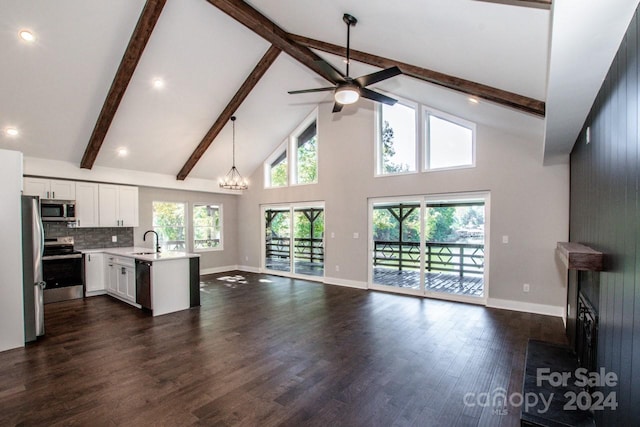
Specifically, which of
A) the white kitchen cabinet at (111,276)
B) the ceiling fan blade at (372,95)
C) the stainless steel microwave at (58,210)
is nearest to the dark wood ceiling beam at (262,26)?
the ceiling fan blade at (372,95)

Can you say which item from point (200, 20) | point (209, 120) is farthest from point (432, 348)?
point (209, 120)

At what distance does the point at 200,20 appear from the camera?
445cm

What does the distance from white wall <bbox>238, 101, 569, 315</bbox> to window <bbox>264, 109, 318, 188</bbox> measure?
2.99 feet

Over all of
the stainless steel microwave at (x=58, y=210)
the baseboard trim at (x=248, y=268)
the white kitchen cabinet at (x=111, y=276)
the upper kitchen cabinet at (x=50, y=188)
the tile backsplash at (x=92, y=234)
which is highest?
the upper kitchen cabinet at (x=50, y=188)

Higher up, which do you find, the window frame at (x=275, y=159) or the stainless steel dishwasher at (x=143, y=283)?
the window frame at (x=275, y=159)

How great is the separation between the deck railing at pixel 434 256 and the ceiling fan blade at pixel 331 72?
3.67 m

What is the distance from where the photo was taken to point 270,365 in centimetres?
311

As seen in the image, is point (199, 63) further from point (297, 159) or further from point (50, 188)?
point (50, 188)

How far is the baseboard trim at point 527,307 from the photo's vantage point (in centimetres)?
467

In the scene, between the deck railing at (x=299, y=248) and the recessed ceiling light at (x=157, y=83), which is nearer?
the recessed ceiling light at (x=157, y=83)

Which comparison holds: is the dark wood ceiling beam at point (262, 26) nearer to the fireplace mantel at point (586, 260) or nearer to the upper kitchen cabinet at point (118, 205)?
the fireplace mantel at point (586, 260)

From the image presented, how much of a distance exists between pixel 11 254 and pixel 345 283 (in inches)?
216

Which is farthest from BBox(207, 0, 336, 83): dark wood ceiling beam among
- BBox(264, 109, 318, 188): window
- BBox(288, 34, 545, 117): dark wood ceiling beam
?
BBox(264, 109, 318, 188): window

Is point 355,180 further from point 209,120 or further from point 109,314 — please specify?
point 109,314
